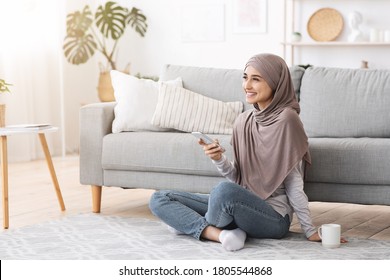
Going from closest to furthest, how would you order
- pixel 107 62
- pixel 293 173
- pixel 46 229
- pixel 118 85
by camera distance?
pixel 293 173, pixel 46 229, pixel 118 85, pixel 107 62

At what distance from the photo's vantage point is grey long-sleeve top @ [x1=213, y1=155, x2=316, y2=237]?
337 centimetres

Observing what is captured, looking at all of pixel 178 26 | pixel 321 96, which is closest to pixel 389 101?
pixel 321 96

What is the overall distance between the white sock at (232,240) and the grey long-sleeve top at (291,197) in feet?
0.68

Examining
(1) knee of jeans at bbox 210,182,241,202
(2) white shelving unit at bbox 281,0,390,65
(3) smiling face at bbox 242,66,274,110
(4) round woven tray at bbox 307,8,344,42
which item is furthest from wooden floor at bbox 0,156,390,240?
(4) round woven tray at bbox 307,8,344,42

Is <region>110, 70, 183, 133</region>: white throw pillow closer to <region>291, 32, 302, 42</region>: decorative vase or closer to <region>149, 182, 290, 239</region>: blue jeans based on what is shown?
<region>149, 182, 290, 239</region>: blue jeans

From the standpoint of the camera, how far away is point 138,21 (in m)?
7.36

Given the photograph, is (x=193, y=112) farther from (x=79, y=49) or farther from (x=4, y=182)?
(x=79, y=49)

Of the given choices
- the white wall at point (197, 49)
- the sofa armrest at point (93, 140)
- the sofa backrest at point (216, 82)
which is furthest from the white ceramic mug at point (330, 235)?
the white wall at point (197, 49)

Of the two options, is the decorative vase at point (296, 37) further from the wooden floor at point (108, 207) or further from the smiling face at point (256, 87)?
the smiling face at point (256, 87)

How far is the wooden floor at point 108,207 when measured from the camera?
13.1 feet

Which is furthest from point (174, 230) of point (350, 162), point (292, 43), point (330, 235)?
Result: point (292, 43)

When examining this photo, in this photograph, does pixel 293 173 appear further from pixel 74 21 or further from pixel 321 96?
pixel 74 21

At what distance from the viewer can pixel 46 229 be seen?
3.84 meters
